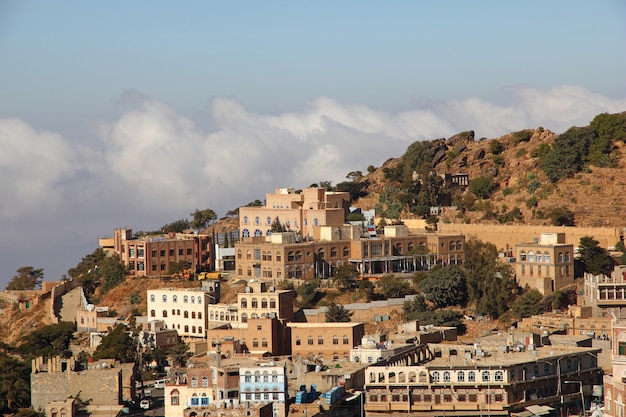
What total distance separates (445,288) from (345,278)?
5569mm

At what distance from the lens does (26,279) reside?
352ft

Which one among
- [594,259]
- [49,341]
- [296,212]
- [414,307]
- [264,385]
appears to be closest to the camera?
[264,385]

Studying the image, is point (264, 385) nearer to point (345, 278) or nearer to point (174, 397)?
point (174, 397)

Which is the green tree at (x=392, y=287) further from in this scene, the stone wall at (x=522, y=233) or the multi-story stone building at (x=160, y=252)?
the multi-story stone building at (x=160, y=252)

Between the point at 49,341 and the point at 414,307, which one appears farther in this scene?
the point at 49,341

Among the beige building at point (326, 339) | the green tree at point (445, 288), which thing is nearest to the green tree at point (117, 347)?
the beige building at point (326, 339)

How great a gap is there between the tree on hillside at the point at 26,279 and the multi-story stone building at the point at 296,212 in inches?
660

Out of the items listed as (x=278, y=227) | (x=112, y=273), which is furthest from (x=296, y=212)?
(x=112, y=273)

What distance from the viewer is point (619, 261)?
86.4 m

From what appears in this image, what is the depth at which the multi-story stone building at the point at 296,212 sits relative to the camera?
3730 inches

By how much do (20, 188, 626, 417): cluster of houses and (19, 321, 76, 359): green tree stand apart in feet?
10.9

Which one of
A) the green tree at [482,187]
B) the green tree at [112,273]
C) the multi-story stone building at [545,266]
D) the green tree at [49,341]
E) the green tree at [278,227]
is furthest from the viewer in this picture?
the green tree at [482,187]

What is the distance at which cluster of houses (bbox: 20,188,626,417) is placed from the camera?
65.2 m

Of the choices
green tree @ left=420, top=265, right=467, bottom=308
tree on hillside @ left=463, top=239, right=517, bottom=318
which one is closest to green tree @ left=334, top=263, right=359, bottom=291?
green tree @ left=420, top=265, right=467, bottom=308
